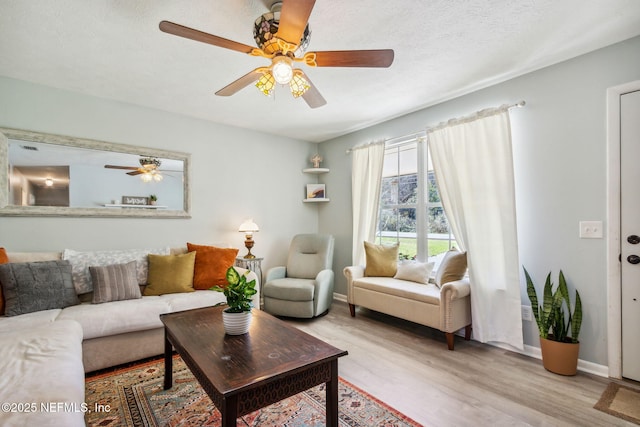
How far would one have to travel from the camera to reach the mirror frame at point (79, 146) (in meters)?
2.70

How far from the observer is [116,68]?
8.34 ft

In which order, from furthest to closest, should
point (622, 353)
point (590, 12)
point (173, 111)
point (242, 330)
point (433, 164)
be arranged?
1. point (173, 111)
2. point (433, 164)
3. point (622, 353)
4. point (590, 12)
5. point (242, 330)

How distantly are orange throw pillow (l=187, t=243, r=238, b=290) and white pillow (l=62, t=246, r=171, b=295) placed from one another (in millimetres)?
350

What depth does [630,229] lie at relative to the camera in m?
2.16

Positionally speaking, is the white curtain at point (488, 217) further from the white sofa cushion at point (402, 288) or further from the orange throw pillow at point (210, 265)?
the orange throw pillow at point (210, 265)

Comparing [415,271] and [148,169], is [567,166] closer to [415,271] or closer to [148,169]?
[415,271]

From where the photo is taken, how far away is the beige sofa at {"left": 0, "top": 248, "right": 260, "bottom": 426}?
1128mm

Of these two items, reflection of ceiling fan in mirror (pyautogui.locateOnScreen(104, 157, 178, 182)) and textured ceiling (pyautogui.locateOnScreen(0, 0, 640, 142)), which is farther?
reflection of ceiling fan in mirror (pyautogui.locateOnScreen(104, 157, 178, 182))

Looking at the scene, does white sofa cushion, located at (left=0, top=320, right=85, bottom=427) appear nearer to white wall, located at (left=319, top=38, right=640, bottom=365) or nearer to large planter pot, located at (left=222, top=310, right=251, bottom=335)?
large planter pot, located at (left=222, top=310, right=251, bottom=335)

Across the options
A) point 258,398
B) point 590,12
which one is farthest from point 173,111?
point 590,12

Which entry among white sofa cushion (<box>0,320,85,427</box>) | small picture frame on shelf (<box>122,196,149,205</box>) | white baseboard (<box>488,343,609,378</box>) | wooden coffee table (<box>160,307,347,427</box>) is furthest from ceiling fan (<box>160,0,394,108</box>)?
white baseboard (<box>488,343,609,378</box>)

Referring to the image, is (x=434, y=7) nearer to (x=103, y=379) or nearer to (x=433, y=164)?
(x=433, y=164)

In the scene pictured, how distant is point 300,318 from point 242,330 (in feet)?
6.49

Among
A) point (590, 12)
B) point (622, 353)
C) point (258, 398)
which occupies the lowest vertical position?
point (622, 353)
